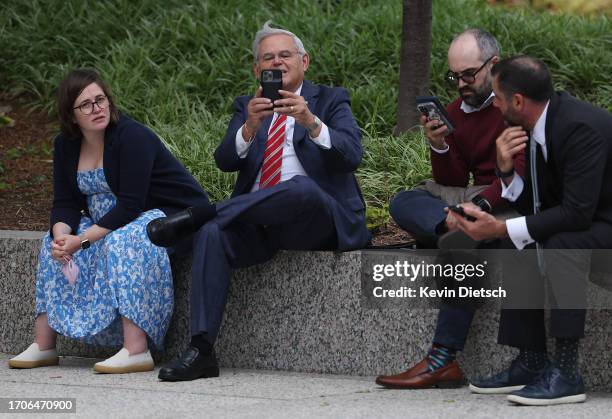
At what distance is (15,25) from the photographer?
10.5 metres

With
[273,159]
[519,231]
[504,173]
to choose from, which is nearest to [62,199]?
[273,159]

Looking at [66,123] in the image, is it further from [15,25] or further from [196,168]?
[15,25]

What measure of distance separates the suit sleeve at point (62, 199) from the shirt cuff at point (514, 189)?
2.11m

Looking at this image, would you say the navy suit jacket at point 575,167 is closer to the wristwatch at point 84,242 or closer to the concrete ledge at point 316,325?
the concrete ledge at point 316,325

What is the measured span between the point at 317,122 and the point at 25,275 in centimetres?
183

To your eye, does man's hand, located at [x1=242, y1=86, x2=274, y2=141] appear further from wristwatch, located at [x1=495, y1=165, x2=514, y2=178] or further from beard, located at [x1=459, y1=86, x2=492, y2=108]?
wristwatch, located at [x1=495, y1=165, x2=514, y2=178]

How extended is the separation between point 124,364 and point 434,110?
1795 millimetres

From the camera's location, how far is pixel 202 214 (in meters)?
5.52

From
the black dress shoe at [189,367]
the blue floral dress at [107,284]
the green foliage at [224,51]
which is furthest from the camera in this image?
the green foliage at [224,51]

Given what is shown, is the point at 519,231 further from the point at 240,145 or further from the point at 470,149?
the point at 240,145

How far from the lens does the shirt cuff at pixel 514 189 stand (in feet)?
16.6

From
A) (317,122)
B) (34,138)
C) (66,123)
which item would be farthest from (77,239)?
(34,138)

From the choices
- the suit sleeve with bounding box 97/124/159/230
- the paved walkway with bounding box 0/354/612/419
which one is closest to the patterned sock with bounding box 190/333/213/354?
the paved walkway with bounding box 0/354/612/419

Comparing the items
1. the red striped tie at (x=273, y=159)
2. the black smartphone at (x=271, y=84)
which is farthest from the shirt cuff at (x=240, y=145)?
the black smartphone at (x=271, y=84)
